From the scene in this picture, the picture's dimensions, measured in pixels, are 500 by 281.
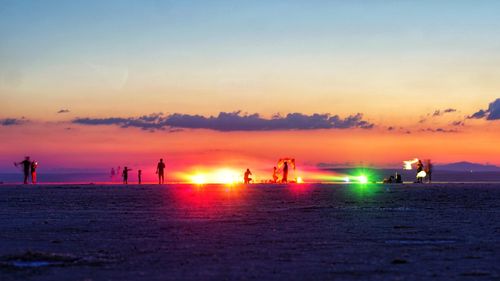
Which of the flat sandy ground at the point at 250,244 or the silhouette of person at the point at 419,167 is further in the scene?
the silhouette of person at the point at 419,167

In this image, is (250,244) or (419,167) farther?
(419,167)

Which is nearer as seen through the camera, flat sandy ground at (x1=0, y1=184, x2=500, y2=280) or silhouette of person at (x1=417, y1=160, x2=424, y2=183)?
flat sandy ground at (x1=0, y1=184, x2=500, y2=280)

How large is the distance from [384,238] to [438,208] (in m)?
13.9

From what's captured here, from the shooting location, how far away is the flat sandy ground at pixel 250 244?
46.8ft

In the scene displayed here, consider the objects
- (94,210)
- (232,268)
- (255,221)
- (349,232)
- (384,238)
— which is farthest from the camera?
(94,210)

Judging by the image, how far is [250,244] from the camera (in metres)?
18.7

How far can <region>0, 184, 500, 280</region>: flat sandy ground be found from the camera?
1425cm

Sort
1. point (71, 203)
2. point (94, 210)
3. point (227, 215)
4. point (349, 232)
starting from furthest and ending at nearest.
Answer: point (71, 203), point (94, 210), point (227, 215), point (349, 232)

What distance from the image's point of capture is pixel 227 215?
2831cm

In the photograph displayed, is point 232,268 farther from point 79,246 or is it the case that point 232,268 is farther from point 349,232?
point 349,232

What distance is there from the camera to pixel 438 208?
109 feet

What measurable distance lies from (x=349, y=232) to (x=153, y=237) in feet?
16.2

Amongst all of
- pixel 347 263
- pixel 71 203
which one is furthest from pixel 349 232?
pixel 71 203

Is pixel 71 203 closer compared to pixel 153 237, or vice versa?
pixel 153 237
